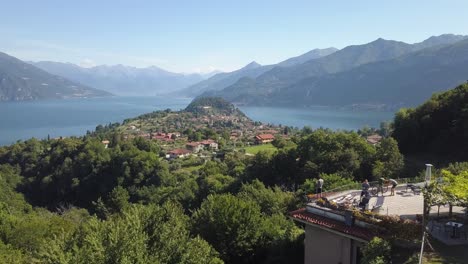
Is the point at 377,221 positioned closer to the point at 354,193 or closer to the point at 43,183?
the point at 354,193

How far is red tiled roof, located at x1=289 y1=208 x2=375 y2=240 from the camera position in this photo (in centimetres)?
1009

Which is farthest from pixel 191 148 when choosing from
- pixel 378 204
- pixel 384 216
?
pixel 384 216

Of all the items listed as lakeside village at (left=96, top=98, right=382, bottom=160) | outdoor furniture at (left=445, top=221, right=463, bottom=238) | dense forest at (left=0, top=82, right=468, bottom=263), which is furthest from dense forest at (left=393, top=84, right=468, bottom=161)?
lakeside village at (left=96, top=98, right=382, bottom=160)

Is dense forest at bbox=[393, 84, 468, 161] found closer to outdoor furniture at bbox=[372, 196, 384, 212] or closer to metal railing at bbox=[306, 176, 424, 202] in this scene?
metal railing at bbox=[306, 176, 424, 202]

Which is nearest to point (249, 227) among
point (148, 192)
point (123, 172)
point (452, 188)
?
point (452, 188)

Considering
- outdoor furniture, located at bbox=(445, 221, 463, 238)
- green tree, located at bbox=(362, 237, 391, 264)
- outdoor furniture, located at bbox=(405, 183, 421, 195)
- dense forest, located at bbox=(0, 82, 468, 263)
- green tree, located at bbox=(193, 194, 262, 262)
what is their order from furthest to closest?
green tree, located at bbox=(193, 194, 262, 262) → outdoor furniture, located at bbox=(405, 183, 421, 195) → dense forest, located at bbox=(0, 82, 468, 263) → outdoor furniture, located at bbox=(445, 221, 463, 238) → green tree, located at bbox=(362, 237, 391, 264)

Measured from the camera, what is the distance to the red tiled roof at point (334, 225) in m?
10.1

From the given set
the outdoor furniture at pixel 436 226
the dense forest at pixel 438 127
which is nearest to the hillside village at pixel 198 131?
the dense forest at pixel 438 127

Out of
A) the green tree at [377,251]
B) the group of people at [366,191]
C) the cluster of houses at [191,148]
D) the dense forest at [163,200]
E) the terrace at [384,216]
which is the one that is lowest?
the cluster of houses at [191,148]

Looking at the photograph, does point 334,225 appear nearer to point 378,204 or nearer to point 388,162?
point 378,204

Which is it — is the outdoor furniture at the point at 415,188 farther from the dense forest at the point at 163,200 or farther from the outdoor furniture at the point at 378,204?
the dense forest at the point at 163,200

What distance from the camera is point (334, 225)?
420 inches

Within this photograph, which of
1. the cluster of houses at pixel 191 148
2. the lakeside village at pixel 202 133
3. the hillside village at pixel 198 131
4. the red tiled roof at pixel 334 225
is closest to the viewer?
the red tiled roof at pixel 334 225

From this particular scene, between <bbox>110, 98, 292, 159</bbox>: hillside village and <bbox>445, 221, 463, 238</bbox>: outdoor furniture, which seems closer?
<bbox>445, 221, 463, 238</bbox>: outdoor furniture
